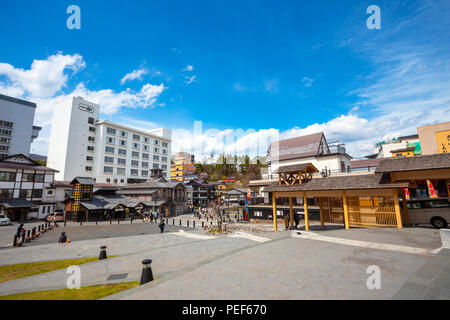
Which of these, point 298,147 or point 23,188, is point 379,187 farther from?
point 23,188

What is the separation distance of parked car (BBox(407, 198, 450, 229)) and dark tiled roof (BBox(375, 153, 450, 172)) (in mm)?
2722

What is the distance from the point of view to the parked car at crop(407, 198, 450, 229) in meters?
13.8

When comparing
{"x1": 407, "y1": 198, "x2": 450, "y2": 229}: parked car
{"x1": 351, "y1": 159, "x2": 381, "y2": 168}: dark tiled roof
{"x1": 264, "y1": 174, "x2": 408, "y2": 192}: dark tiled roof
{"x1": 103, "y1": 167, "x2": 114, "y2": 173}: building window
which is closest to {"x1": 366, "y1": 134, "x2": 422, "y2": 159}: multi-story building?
{"x1": 351, "y1": 159, "x2": 381, "y2": 168}: dark tiled roof

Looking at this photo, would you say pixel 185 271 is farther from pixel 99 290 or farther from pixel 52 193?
pixel 52 193

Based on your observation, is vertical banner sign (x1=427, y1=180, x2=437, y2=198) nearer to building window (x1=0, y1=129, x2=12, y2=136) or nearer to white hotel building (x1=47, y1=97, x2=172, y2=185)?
white hotel building (x1=47, y1=97, x2=172, y2=185)

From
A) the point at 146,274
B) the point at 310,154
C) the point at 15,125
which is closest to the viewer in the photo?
the point at 146,274

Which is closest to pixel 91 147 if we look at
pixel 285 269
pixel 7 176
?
pixel 7 176

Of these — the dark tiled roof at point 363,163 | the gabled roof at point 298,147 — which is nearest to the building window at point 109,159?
the gabled roof at point 298,147

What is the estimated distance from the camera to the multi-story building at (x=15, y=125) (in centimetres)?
6412

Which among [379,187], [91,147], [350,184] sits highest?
[91,147]

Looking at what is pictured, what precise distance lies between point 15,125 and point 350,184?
93017 millimetres

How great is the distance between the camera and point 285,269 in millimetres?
8016

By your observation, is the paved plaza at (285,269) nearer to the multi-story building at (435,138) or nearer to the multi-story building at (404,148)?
the multi-story building at (435,138)
